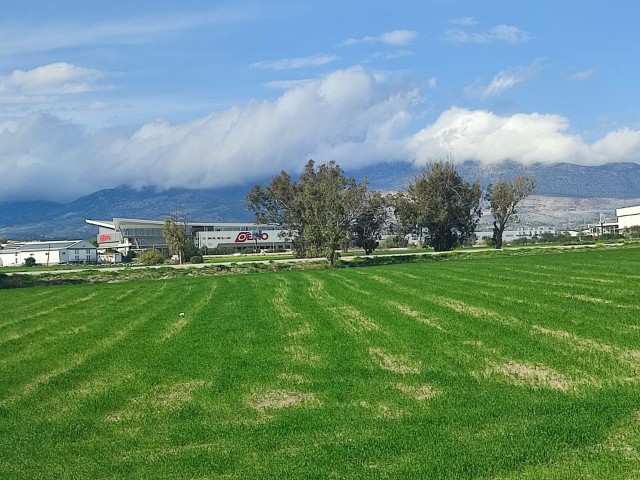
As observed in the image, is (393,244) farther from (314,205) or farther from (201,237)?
(314,205)

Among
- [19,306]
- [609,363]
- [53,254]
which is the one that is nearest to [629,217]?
[53,254]

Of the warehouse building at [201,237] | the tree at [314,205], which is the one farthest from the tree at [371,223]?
the warehouse building at [201,237]

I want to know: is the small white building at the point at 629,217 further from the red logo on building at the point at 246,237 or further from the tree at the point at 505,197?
the red logo on building at the point at 246,237

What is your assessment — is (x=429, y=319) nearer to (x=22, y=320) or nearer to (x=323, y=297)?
(x=323, y=297)

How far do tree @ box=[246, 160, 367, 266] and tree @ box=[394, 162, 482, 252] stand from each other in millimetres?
10817

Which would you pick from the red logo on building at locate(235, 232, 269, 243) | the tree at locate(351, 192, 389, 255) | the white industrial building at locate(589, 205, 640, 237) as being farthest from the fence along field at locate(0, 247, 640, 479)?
the red logo on building at locate(235, 232, 269, 243)

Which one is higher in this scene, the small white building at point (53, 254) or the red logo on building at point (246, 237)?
the red logo on building at point (246, 237)

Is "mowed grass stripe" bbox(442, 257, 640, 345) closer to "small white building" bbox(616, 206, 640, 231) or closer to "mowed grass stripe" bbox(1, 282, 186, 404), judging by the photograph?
"mowed grass stripe" bbox(1, 282, 186, 404)

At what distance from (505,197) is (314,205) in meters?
34.8

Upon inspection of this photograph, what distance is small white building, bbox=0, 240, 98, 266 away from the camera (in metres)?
159

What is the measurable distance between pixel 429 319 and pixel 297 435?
32.2 feet

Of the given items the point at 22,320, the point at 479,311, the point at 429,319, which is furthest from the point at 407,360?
the point at 22,320

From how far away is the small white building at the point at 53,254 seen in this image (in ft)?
522

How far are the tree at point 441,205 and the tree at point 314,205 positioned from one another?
35.5 feet
